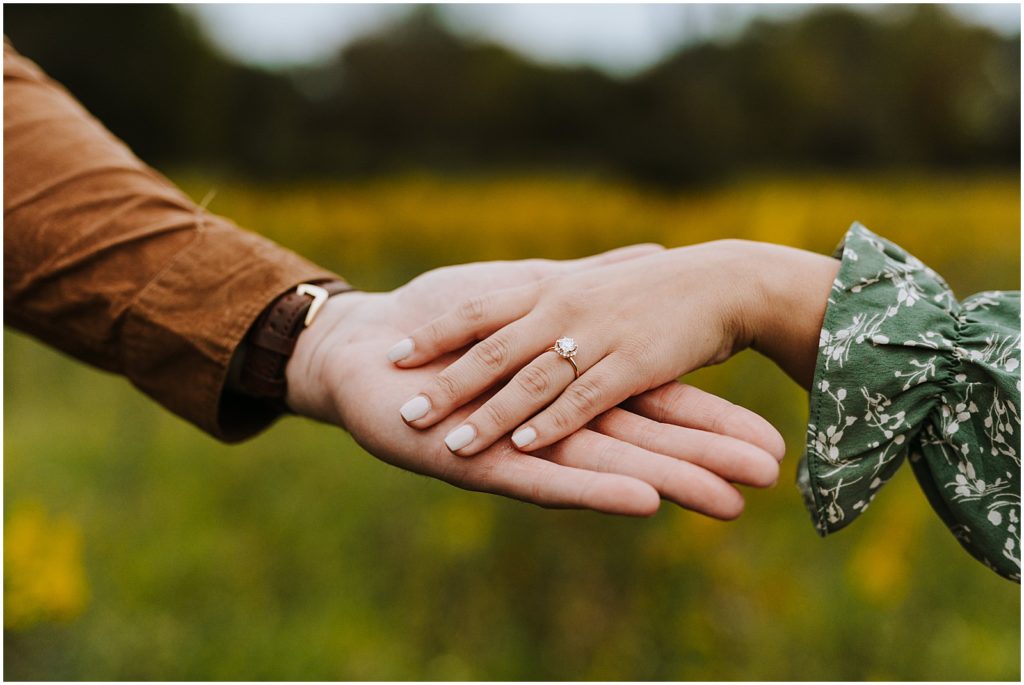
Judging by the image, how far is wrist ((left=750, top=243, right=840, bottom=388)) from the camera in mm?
1438

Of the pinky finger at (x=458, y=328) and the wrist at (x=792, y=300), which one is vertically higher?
the wrist at (x=792, y=300)

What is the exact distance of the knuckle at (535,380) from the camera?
1358mm

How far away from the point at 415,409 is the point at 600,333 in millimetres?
322

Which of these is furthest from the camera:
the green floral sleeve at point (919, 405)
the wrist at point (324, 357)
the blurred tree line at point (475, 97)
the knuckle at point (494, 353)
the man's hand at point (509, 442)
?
the blurred tree line at point (475, 97)

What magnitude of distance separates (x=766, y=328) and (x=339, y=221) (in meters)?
4.66

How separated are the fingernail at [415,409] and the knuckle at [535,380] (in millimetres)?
153

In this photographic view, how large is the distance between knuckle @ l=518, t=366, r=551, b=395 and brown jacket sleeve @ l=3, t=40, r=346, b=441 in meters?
0.60

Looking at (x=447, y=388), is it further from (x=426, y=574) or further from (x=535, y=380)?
(x=426, y=574)

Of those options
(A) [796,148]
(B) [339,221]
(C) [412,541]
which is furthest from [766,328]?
(A) [796,148]

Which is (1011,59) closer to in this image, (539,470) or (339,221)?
(339,221)

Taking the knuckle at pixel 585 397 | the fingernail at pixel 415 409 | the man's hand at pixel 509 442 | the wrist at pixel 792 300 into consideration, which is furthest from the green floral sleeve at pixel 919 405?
the fingernail at pixel 415 409

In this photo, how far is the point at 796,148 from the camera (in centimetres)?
710

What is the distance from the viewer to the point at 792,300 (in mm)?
1443

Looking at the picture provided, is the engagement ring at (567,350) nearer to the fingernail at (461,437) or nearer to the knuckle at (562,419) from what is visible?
the knuckle at (562,419)
